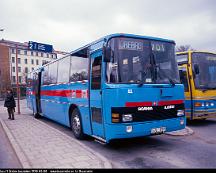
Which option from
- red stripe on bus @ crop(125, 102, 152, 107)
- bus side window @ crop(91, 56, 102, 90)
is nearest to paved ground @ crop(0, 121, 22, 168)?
bus side window @ crop(91, 56, 102, 90)

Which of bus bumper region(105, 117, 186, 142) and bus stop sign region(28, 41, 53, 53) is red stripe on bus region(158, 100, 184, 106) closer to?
bus bumper region(105, 117, 186, 142)

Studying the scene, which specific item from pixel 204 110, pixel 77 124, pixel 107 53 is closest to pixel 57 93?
pixel 77 124

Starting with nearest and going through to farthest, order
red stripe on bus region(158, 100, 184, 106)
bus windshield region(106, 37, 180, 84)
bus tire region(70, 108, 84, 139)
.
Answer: bus windshield region(106, 37, 180, 84), red stripe on bus region(158, 100, 184, 106), bus tire region(70, 108, 84, 139)

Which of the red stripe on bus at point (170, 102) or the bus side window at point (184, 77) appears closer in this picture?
the red stripe on bus at point (170, 102)

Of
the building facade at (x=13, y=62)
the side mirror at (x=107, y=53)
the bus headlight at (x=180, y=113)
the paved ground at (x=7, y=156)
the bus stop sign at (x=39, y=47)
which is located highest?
the building facade at (x=13, y=62)

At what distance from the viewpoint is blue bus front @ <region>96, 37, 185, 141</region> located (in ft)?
19.9

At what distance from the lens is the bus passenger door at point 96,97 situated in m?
6.66

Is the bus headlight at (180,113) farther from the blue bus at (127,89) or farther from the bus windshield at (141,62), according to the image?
the bus windshield at (141,62)

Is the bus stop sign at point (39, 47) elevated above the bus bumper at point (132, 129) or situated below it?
above

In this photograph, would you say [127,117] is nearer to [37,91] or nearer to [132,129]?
[132,129]

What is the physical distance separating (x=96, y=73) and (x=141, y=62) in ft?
4.37

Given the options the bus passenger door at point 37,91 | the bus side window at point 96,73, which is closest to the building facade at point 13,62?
the bus passenger door at point 37,91

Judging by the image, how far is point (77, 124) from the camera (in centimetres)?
831

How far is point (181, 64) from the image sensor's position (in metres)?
10.6
